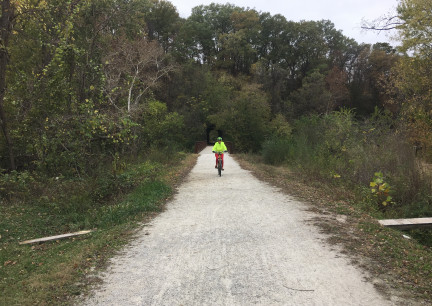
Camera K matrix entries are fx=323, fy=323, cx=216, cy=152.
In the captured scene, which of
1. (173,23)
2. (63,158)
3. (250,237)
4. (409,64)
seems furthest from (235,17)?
(250,237)

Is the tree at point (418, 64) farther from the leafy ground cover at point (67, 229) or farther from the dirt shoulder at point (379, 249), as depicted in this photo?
the leafy ground cover at point (67, 229)

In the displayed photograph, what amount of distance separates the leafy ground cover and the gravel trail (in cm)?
42

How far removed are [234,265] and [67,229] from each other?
4718 millimetres

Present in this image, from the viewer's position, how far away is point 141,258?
15.7 ft

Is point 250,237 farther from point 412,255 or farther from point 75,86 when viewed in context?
point 75,86

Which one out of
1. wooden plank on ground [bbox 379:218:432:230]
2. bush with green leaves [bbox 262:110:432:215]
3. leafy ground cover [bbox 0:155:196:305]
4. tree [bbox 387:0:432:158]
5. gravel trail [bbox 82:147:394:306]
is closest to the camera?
gravel trail [bbox 82:147:394:306]

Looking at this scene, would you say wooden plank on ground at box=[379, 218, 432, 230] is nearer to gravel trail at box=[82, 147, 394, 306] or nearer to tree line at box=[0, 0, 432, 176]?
gravel trail at box=[82, 147, 394, 306]

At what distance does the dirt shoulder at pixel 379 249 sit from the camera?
144 inches

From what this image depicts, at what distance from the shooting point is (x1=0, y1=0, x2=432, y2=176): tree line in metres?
10.9

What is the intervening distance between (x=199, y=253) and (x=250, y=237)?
3.45ft

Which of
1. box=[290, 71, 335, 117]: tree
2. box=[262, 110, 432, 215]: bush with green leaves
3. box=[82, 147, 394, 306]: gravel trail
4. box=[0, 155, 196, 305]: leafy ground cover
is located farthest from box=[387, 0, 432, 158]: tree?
box=[290, 71, 335, 117]: tree

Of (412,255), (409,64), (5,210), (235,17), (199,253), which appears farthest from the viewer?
(235,17)

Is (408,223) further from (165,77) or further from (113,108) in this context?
(165,77)

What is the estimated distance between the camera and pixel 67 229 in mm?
7348
